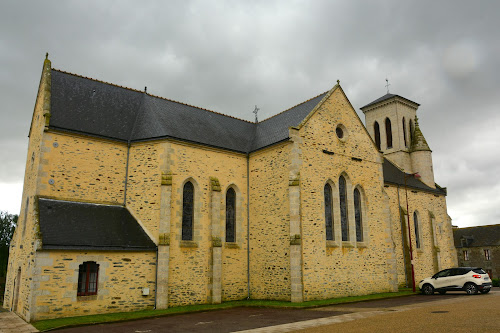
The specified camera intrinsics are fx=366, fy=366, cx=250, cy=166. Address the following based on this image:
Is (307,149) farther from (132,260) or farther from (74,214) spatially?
(74,214)

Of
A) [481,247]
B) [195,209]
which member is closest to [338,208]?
[195,209]

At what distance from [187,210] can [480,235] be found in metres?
43.0

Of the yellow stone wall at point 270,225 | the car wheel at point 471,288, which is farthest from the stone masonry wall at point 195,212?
the car wheel at point 471,288

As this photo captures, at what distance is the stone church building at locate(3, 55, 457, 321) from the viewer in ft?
52.4

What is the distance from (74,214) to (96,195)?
6.43ft

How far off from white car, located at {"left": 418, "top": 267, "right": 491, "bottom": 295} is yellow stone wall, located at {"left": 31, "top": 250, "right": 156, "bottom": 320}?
51.8ft

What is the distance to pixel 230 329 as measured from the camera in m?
12.0

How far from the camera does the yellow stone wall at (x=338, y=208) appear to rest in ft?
64.1

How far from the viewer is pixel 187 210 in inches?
781

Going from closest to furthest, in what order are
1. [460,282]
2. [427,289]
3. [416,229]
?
1. [460,282]
2. [427,289]
3. [416,229]

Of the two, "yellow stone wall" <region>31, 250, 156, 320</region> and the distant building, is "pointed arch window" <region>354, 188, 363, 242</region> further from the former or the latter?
the distant building

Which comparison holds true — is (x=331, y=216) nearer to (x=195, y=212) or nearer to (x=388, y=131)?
(x=195, y=212)

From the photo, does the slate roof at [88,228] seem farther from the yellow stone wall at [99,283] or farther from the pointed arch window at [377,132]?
the pointed arch window at [377,132]

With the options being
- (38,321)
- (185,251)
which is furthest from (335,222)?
(38,321)
